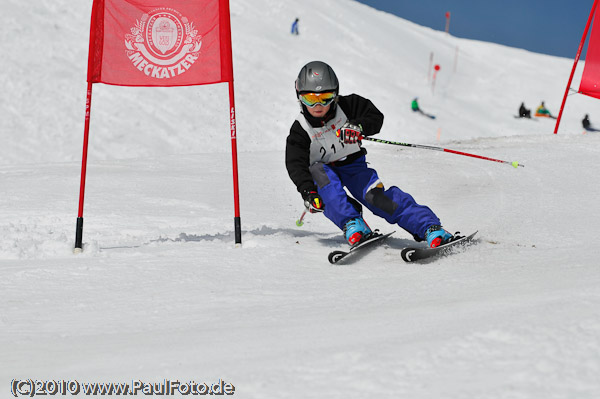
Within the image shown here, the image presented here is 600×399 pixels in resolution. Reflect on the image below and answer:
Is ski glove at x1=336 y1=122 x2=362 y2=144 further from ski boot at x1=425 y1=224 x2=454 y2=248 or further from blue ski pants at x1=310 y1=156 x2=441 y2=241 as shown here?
ski boot at x1=425 y1=224 x2=454 y2=248

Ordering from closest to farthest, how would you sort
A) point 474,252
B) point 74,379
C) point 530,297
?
point 74,379 < point 530,297 < point 474,252

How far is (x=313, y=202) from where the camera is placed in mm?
4547

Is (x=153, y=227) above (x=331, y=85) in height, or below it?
below

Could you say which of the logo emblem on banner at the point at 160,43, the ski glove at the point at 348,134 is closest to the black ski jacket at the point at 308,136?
the ski glove at the point at 348,134

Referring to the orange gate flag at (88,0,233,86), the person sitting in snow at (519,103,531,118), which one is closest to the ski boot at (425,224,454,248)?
the orange gate flag at (88,0,233,86)

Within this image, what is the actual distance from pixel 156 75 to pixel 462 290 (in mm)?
3106

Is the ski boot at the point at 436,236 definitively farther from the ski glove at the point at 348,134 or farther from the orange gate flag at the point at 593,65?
the orange gate flag at the point at 593,65

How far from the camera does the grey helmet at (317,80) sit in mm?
4680

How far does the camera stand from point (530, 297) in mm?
2725

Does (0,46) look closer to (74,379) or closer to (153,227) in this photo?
(153,227)

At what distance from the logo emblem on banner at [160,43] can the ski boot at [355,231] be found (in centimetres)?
188

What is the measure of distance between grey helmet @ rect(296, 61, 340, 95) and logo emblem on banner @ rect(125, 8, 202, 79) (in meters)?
1.04

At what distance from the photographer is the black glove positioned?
4.54m

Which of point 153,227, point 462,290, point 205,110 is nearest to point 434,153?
point 153,227
